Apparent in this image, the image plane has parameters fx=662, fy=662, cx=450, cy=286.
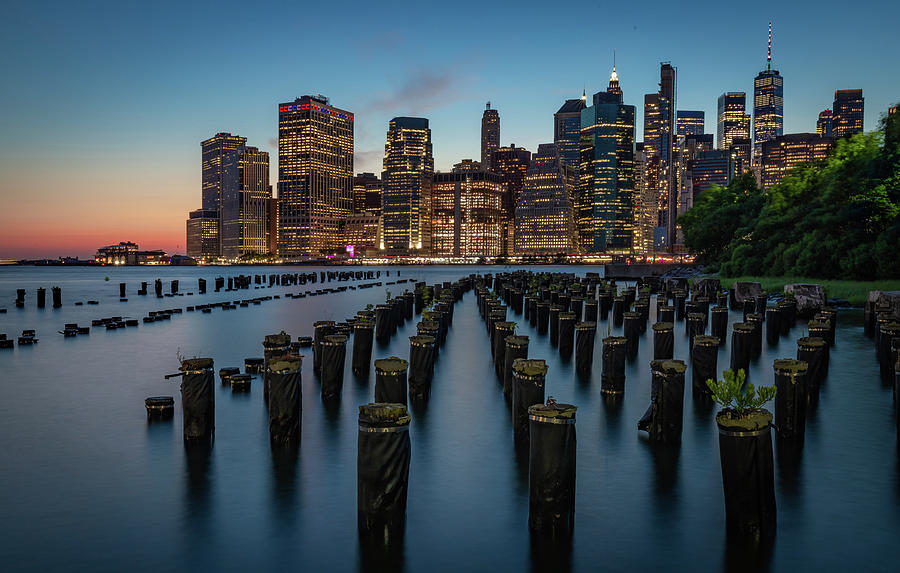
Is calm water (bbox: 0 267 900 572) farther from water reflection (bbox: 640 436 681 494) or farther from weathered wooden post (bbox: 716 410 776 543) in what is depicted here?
weathered wooden post (bbox: 716 410 776 543)

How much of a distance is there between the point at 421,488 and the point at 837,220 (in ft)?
175

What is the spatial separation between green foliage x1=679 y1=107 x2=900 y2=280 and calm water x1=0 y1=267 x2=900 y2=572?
35.0m

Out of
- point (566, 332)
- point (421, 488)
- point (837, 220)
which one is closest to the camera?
point (421, 488)

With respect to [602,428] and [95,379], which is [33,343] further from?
[602,428]

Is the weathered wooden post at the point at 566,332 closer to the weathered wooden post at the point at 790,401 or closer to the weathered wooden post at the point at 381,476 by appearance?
the weathered wooden post at the point at 790,401

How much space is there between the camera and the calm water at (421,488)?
8828mm

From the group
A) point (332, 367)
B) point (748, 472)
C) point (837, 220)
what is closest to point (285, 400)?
point (332, 367)

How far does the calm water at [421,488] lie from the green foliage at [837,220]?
34994 mm

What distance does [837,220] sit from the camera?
53344 millimetres

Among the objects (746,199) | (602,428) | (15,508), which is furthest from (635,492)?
(746,199)

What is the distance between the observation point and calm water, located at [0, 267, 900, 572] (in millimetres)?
8828

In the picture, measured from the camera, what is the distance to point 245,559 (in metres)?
8.75

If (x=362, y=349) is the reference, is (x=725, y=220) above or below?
above

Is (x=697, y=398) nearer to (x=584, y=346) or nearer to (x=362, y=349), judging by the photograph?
(x=584, y=346)
